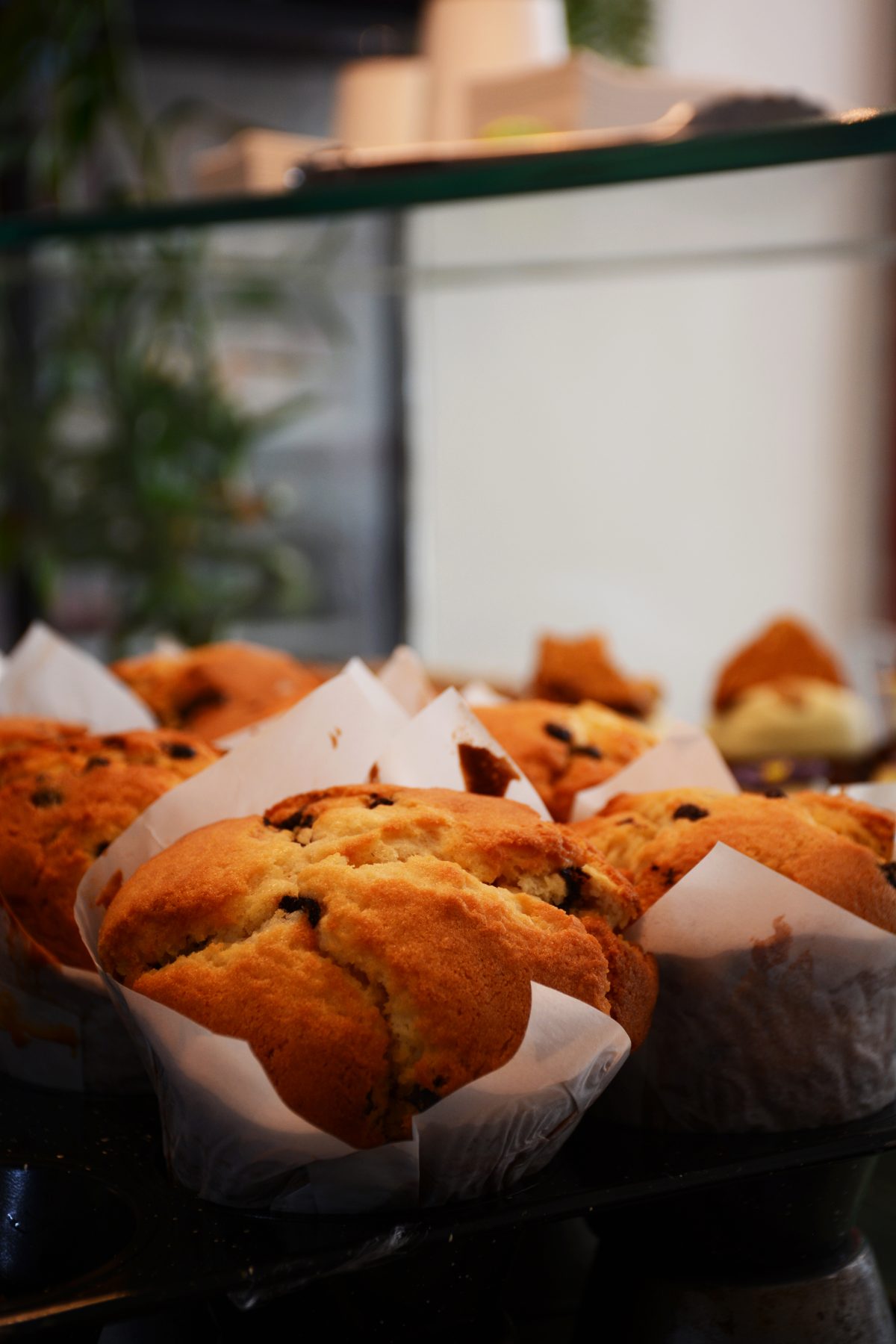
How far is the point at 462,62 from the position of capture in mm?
1506

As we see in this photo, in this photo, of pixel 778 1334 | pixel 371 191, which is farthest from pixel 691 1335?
pixel 371 191

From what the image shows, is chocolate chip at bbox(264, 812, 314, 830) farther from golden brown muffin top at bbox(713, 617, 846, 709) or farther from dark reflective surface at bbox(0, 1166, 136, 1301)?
golden brown muffin top at bbox(713, 617, 846, 709)

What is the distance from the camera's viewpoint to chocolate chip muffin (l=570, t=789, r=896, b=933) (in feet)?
2.24

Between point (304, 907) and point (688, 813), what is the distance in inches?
9.2

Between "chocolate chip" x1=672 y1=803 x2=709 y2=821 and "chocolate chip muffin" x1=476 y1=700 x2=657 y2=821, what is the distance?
0.13 metres

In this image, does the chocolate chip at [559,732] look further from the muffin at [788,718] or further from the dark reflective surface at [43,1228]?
the muffin at [788,718]

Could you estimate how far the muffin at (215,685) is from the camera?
3.61 feet

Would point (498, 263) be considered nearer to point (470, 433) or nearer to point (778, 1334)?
point (470, 433)

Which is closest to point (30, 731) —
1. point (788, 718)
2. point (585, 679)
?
point (585, 679)

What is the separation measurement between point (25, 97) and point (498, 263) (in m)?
2.35

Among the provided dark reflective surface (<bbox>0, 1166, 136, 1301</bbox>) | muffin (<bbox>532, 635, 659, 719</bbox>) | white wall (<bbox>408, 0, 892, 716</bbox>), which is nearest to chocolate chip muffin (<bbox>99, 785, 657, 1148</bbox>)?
dark reflective surface (<bbox>0, 1166, 136, 1301</bbox>)

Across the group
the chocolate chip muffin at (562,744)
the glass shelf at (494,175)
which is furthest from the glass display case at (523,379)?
the chocolate chip muffin at (562,744)

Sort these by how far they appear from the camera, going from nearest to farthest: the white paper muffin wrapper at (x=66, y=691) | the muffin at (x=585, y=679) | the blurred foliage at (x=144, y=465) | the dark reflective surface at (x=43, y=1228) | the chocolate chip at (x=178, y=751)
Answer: the dark reflective surface at (x=43, y=1228)
the chocolate chip at (x=178, y=751)
the white paper muffin wrapper at (x=66, y=691)
the muffin at (x=585, y=679)
the blurred foliage at (x=144, y=465)

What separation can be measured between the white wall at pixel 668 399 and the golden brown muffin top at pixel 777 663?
249 mm
